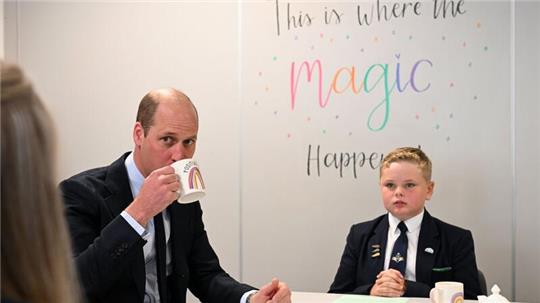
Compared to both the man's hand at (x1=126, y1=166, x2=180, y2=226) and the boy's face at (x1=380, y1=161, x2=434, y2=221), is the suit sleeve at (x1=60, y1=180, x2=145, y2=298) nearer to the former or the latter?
the man's hand at (x1=126, y1=166, x2=180, y2=226)

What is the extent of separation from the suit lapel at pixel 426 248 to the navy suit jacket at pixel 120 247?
2.66 feet

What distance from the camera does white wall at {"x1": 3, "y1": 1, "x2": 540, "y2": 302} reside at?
3.18 meters

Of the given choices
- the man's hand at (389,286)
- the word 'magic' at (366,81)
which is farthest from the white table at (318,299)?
the word 'magic' at (366,81)

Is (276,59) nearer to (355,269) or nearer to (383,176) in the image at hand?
(383,176)

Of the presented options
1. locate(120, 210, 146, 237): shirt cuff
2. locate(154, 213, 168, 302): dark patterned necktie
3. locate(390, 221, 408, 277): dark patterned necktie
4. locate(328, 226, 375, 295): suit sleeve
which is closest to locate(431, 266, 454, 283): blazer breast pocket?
locate(390, 221, 408, 277): dark patterned necktie

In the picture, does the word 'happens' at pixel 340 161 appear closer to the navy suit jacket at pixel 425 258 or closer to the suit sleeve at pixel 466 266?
the navy suit jacket at pixel 425 258

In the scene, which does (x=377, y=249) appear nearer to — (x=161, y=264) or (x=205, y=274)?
(x=205, y=274)

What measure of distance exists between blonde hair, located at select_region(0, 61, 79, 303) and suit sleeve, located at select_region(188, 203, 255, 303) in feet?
4.95

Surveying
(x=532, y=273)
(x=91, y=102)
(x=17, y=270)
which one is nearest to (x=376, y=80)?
(x=532, y=273)

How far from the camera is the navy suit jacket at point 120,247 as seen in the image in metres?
1.80

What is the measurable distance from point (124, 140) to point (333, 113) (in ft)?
3.51

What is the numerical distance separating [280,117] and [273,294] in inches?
59.0

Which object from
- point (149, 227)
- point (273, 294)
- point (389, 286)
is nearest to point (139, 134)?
point (149, 227)

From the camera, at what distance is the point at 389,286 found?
2439 millimetres
